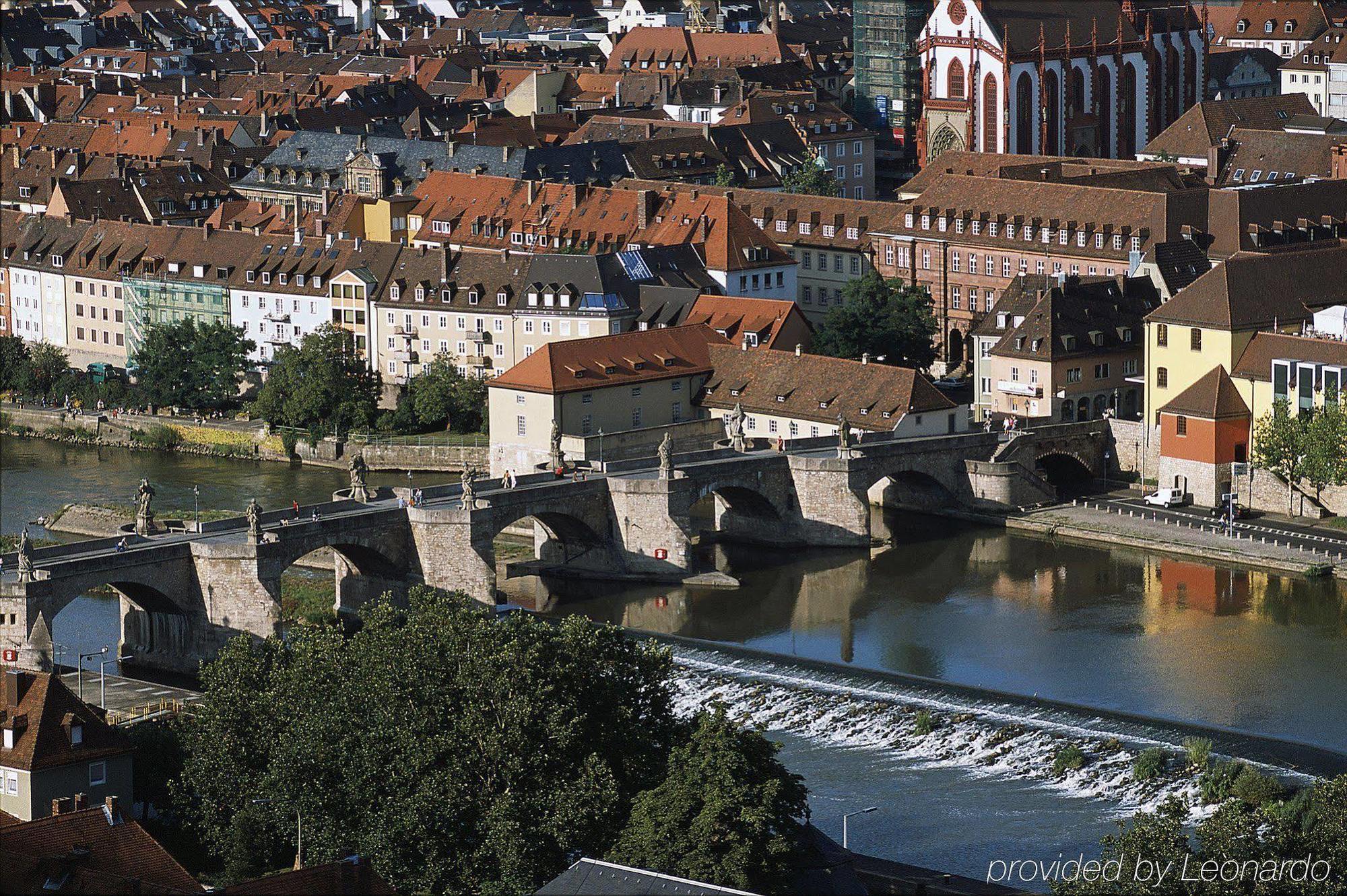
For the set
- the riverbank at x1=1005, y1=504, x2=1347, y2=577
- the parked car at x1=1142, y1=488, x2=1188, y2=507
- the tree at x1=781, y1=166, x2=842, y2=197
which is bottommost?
the riverbank at x1=1005, y1=504, x2=1347, y2=577

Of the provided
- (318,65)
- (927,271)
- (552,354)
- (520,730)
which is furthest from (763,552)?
(318,65)

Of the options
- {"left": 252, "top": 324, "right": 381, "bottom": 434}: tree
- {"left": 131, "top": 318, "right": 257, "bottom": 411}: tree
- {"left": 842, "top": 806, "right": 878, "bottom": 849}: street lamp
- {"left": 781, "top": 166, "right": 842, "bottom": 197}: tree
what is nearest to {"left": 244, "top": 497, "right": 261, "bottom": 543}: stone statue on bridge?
{"left": 842, "top": 806, "right": 878, "bottom": 849}: street lamp

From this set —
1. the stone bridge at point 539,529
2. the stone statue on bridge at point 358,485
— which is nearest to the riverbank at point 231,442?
the stone bridge at point 539,529

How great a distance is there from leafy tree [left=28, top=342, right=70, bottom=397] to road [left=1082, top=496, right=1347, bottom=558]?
43612 mm

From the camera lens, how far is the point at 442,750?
214 ft

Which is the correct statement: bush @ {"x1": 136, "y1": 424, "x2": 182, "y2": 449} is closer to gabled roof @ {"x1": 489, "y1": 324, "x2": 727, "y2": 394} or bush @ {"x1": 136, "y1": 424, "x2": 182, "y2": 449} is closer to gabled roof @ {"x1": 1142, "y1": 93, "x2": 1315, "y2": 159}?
gabled roof @ {"x1": 489, "y1": 324, "x2": 727, "y2": 394}

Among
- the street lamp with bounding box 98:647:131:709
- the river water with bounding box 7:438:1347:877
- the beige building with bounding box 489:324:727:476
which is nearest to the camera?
the river water with bounding box 7:438:1347:877

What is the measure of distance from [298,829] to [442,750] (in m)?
3.38

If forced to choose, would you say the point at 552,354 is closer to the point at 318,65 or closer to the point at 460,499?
the point at 460,499

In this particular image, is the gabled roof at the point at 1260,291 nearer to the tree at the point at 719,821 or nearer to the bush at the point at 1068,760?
the bush at the point at 1068,760

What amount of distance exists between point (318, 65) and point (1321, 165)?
251ft

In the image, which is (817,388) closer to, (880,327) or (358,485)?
(880,327)

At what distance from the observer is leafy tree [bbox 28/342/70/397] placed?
127 m

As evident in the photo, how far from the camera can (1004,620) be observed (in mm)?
90125
